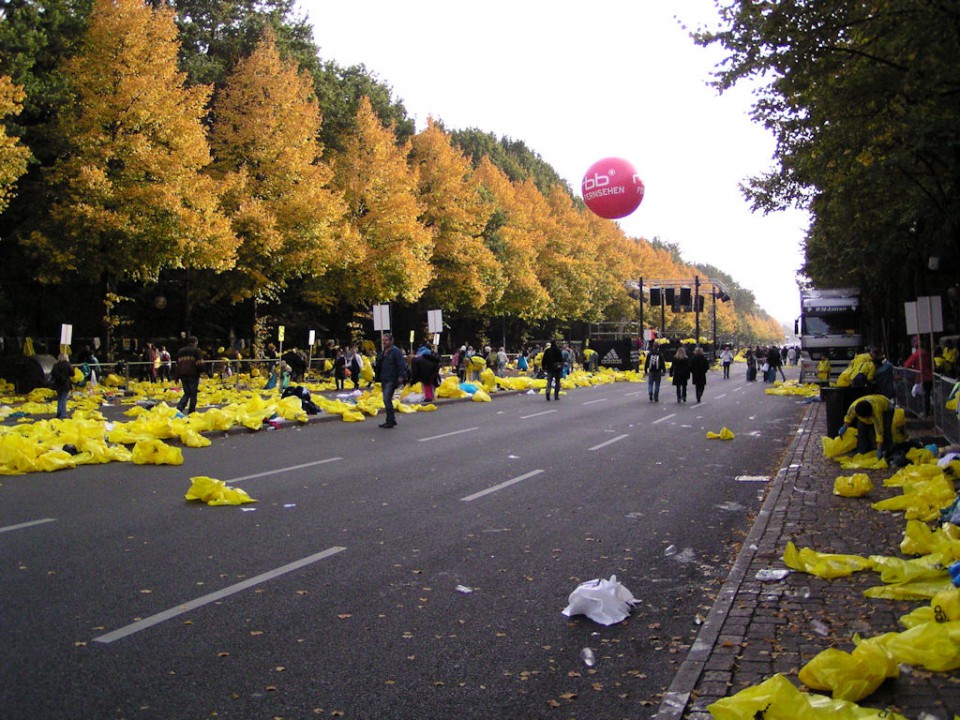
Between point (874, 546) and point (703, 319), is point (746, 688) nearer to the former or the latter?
point (874, 546)

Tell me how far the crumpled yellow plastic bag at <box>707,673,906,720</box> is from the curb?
0.26 meters

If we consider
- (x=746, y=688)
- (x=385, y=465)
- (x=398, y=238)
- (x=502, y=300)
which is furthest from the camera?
(x=502, y=300)

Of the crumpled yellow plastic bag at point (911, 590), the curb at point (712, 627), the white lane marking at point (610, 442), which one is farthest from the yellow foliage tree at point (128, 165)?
the crumpled yellow plastic bag at point (911, 590)

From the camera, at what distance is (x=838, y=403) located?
1370 centimetres

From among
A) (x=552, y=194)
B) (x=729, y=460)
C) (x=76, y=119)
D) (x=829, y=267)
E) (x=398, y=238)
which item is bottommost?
(x=729, y=460)

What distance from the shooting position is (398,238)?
3909 cm

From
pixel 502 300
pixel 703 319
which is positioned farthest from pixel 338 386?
pixel 703 319

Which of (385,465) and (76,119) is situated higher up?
(76,119)

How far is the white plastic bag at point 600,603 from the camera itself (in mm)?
5273

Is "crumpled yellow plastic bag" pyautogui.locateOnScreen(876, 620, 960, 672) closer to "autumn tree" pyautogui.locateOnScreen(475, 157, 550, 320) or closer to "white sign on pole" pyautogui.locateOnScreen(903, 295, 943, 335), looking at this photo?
"white sign on pole" pyautogui.locateOnScreen(903, 295, 943, 335)

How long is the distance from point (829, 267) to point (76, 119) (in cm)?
2757

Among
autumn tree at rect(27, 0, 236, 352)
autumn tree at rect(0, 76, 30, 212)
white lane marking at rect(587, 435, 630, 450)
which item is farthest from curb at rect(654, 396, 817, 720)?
autumn tree at rect(27, 0, 236, 352)

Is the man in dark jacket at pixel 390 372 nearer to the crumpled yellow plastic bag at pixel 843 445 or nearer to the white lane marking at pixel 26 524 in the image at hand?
the crumpled yellow plastic bag at pixel 843 445

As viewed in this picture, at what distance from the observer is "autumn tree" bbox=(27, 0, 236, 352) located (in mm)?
26516
